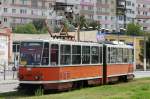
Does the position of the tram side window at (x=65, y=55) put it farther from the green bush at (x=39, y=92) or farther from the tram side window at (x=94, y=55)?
the tram side window at (x=94, y=55)

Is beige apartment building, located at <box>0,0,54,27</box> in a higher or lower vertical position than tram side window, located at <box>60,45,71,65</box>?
higher

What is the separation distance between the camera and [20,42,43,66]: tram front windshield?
25250 mm

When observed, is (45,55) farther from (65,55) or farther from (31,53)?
(65,55)

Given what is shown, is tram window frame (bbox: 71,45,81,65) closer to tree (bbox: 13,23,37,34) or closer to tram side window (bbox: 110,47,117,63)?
tram side window (bbox: 110,47,117,63)

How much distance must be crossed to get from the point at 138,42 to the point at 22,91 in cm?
6696

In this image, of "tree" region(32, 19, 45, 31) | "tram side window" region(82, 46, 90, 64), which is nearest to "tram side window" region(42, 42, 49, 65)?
"tram side window" region(82, 46, 90, 64)

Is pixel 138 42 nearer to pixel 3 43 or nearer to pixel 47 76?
pixel 3 43

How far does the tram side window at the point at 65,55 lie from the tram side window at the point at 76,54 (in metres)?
0.52

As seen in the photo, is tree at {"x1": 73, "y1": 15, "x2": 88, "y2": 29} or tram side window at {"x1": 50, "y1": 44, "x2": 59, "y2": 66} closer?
tram side window at {"x1": 50, "y1": 44, "x2": 59, "y2": 66}

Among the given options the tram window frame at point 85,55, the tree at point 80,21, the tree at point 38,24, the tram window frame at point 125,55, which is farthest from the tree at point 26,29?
the tram window frame at point 85,55

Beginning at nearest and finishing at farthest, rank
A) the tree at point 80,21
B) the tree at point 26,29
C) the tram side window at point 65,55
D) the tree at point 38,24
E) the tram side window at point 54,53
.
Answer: the tram side window at point 54,53 < the tram side window at point 65,55 < the tree at point 80,21 < the tree at point 26,29 < the tree at point 38,24

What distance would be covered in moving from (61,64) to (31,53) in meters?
1.66

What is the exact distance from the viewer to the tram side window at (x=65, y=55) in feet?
85.8

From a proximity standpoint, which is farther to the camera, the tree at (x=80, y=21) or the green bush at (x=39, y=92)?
the tree at (x=80, y=21)
